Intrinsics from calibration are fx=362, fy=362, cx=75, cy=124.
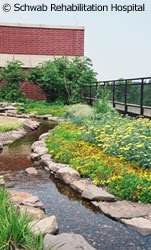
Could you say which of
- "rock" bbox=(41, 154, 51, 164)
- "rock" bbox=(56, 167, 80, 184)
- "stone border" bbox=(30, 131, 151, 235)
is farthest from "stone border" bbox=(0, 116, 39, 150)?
"stone border" bbox=(30, 131, 151, 235)

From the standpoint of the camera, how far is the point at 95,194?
4.68 metres

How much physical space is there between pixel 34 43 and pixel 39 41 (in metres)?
0.31

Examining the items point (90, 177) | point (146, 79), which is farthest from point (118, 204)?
point (146, 79)

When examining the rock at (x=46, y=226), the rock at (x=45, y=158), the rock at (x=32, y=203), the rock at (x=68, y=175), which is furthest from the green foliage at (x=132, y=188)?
the rock at (x=45, y=158)

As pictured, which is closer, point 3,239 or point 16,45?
point 3,239

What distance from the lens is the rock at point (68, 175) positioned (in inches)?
214

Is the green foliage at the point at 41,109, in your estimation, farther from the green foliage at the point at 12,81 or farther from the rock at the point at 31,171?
A: the rock at the point at 31,171

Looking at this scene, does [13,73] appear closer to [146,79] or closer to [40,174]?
[146,79]

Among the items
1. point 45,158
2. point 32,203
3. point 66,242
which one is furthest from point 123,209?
point 45,158

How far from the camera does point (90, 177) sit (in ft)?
17.8

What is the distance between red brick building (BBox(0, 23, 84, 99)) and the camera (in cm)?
2089

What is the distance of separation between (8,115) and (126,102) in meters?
5.39

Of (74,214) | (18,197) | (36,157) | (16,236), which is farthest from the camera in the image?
(36,157)

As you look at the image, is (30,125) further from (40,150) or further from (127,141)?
(127,141)
